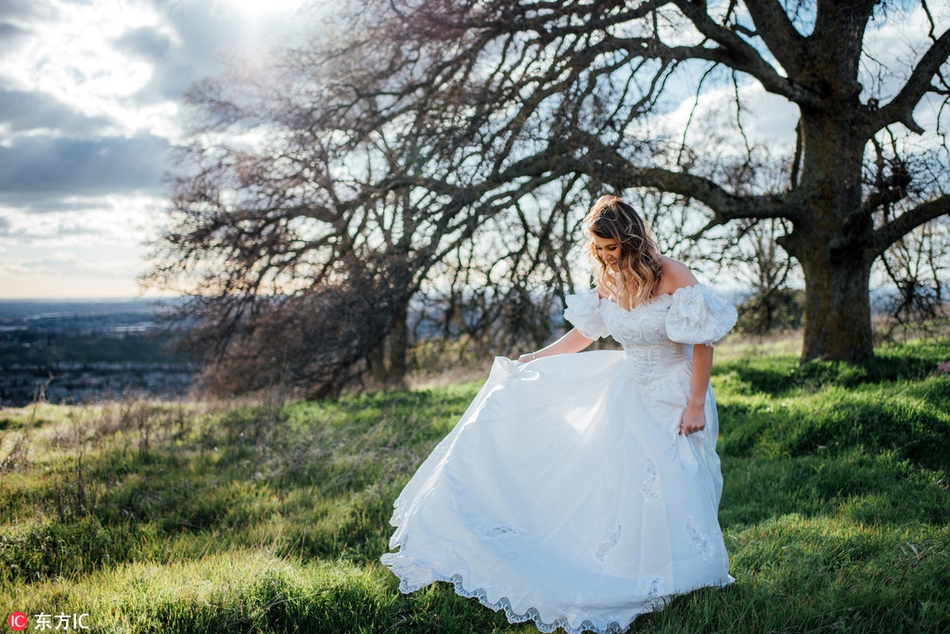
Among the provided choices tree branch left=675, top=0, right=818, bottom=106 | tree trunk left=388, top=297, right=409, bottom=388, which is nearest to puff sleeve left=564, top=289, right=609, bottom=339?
tree branch left=675, top=0, right=818, bottom=106

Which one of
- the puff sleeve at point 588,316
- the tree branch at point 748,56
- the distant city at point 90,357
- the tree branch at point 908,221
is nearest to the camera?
the puff sleeve at point 588,316

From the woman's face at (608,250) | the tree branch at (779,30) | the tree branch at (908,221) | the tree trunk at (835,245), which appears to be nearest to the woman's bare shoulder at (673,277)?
the woman's face at (608,250)

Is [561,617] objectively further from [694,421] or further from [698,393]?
[698,393]

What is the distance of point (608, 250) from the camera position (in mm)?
3514

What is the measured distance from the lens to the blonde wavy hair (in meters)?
3.41

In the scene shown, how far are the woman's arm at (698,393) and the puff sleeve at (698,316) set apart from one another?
7 cm

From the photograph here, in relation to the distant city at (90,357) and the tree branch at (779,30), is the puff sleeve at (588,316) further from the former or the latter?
the distant city at (90,357)

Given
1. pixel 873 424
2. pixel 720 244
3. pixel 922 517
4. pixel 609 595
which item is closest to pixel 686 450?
pixel 609 595

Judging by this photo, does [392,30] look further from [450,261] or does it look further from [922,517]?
[922,517]

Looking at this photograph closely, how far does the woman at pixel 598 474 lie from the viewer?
9.60 ft

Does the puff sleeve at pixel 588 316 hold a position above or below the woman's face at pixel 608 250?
below

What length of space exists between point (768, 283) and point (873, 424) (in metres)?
8.52

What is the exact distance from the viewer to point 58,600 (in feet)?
10.0

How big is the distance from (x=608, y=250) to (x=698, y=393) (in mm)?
996
